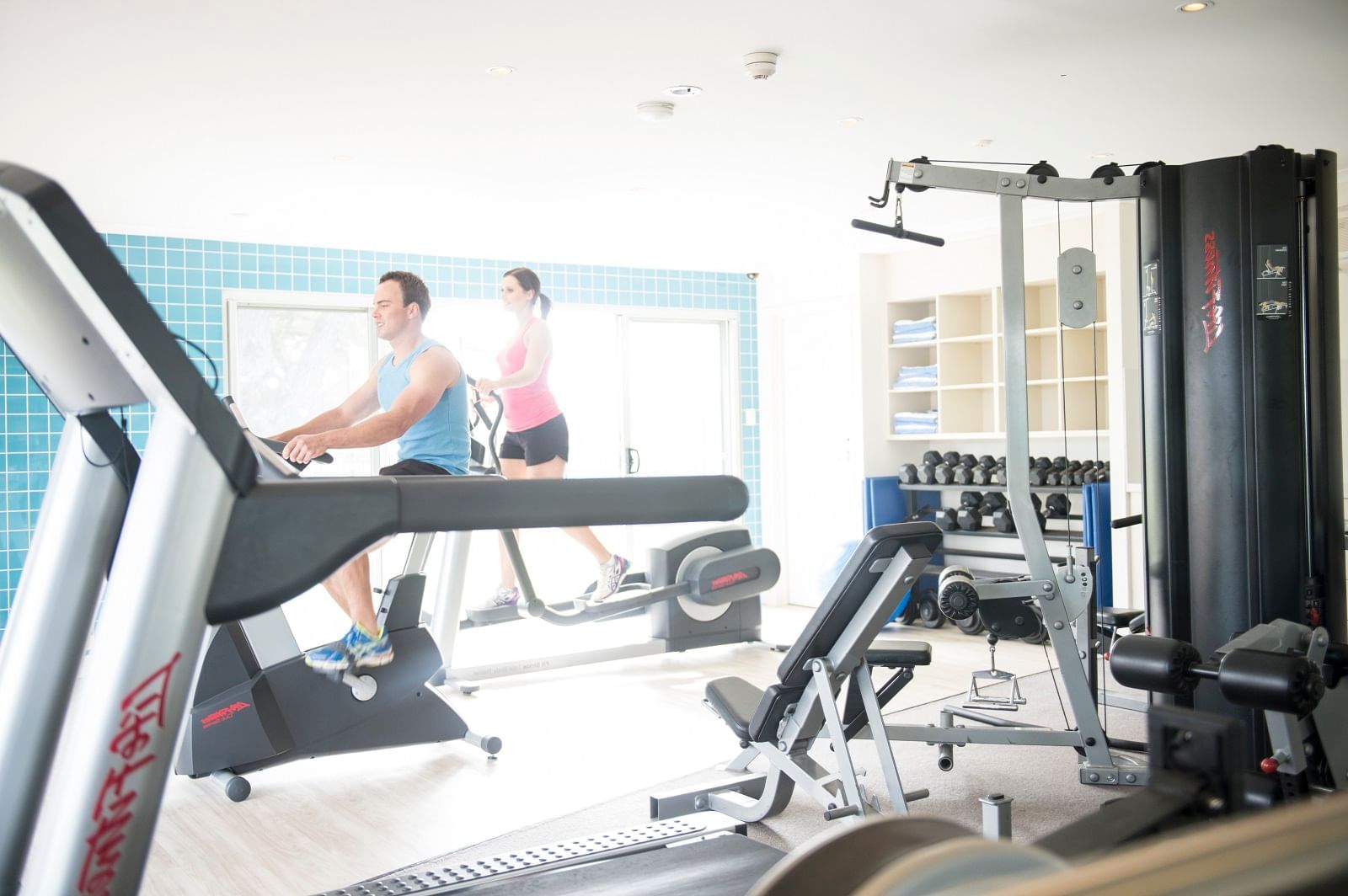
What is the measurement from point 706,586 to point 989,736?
7.08 feet

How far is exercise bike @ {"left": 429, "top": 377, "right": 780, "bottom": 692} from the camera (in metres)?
4.94

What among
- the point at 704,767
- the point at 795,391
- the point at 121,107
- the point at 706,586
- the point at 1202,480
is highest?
the point at 121,107

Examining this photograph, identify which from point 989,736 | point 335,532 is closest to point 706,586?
point 989,736

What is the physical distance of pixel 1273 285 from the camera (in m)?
2.99

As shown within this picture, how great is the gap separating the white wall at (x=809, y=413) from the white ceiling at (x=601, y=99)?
1488 mm

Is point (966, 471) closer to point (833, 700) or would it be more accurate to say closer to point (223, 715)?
point (833, 700)

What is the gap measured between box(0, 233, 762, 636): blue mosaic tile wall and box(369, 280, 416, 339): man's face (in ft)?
5.00

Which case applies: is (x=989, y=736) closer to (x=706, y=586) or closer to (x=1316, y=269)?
(x=1316, y=269)

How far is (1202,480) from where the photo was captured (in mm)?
3107

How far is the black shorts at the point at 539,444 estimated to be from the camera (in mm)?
5297

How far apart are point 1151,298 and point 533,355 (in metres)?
2.67

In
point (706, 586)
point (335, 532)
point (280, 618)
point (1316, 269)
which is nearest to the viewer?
point (335, 532)

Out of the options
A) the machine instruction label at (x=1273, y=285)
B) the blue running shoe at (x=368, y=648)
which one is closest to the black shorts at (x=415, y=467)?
the blue running shoe at (x=368, y=648)

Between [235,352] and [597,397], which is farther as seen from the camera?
[597,397]
